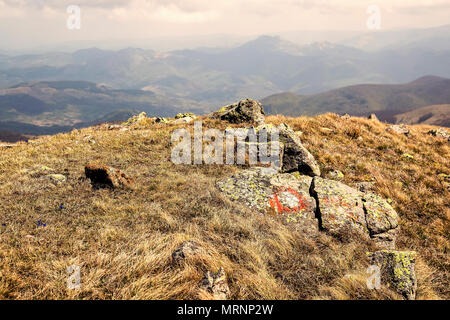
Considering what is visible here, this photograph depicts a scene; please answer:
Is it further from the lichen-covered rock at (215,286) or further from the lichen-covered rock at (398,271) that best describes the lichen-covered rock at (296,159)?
the lichen-covered rock at (215,286)

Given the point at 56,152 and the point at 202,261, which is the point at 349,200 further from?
the point at 56,152

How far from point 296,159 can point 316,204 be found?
3624 mm

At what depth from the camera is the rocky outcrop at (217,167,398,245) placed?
7363mm

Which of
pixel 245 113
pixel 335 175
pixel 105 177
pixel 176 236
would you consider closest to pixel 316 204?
pixel 335 175

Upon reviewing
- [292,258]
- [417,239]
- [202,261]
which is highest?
[202,261]

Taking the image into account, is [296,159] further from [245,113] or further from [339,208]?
[245,113]

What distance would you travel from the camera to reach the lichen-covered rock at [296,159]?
11250mm

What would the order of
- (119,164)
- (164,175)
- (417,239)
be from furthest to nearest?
(119,164)
(164,175)
(417,239)

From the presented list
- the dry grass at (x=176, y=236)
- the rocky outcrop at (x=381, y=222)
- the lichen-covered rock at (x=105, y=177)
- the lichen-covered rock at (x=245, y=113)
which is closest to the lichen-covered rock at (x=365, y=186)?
the dry grass at (x=176, y=236)

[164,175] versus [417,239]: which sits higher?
[164,175]

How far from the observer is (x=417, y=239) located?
7867 millimetres

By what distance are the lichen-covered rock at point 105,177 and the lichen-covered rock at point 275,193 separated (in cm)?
416
